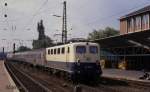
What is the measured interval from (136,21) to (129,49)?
785 inches

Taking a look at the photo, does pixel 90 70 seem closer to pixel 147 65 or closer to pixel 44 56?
pixel 44 56

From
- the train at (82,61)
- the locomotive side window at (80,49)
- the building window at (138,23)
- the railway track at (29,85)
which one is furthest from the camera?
the building window at (138,23)

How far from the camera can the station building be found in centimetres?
3916

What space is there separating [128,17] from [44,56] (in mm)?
31963

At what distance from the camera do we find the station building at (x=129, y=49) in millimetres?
39156

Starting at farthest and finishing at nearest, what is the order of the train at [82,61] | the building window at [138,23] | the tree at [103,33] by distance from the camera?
the tree at [103,33]
the building window at [138,23]
the train at [82,61]

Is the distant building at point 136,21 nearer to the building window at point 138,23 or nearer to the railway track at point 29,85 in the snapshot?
the building window at point 138,23

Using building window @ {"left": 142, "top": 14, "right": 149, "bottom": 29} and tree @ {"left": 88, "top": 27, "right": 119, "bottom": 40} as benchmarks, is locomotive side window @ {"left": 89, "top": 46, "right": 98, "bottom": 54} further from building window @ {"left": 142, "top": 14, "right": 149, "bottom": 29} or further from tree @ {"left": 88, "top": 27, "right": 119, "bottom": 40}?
tree @ {"left": 88, "top": 27, "right": 119, "bottom": 40}

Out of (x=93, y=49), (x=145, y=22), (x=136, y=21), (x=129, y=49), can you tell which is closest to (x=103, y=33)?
(x=136, y=21)

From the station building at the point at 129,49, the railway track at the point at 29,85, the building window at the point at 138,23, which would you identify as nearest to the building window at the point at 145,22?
the station building at the point at 129,49

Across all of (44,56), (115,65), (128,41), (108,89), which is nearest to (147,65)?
(128,41)

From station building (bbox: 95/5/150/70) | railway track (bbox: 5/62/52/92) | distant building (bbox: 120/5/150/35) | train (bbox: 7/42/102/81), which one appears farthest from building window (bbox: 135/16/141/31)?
train (bbox: 7/42/102/81)

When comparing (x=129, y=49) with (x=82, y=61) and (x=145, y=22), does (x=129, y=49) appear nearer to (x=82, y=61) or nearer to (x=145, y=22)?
(x=145, y=22)

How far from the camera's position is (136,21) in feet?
222
